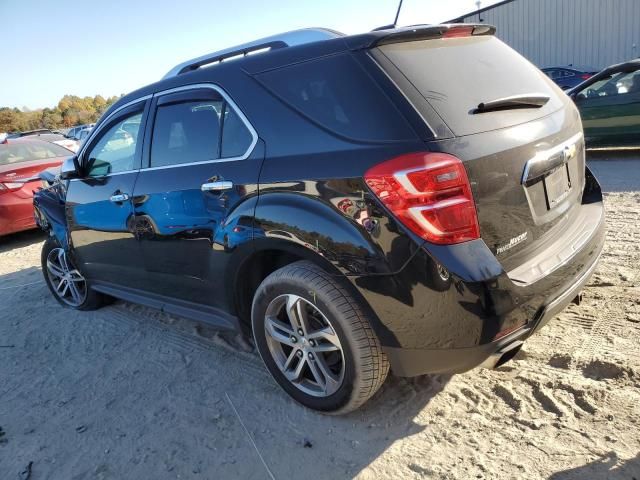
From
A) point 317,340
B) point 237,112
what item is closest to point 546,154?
point 317,340

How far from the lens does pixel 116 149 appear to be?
12.5ft

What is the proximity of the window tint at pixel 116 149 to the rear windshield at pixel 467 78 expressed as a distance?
6.55 feet

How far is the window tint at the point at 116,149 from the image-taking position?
3.58 meters

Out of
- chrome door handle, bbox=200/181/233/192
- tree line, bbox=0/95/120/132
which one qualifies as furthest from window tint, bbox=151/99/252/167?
tree line, bbox=0/95/120/132

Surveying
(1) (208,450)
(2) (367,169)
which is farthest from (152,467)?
(2) (367,169)

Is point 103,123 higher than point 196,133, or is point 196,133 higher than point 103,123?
point 103,123

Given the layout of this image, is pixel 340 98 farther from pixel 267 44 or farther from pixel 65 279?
pixel 65 279

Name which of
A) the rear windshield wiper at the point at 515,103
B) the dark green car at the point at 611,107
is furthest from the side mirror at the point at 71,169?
the dark green car at the point at 611,107

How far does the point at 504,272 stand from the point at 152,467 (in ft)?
6.11

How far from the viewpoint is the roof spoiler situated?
7.71 feet

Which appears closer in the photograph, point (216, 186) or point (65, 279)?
point (216, 186)

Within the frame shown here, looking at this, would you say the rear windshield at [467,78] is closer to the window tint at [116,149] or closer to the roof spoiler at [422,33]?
the roof spoiler at [422,33]

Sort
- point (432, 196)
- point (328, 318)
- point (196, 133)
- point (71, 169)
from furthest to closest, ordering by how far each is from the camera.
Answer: point (71, 169)
point (196, 133)
point (328, 318)
point (432, 196)

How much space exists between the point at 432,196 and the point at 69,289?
3830 mm
